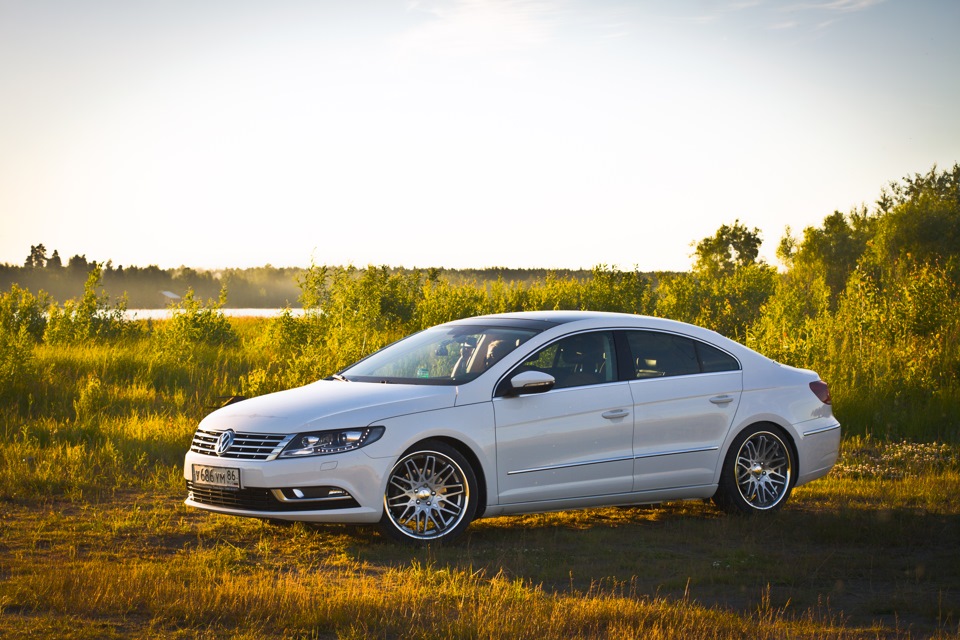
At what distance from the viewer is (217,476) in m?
8.34

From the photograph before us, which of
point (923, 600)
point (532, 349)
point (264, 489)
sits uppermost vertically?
point (532, 349)

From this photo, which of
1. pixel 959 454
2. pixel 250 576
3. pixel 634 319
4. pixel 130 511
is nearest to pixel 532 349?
pixel 634 319

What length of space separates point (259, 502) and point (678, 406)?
11.7 feet

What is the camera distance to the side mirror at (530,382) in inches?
332

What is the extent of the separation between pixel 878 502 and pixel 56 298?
26446 mm

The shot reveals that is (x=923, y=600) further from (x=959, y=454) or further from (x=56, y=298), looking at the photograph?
(x=56, y=298)

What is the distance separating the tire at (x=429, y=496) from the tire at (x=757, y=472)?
2.53 meters

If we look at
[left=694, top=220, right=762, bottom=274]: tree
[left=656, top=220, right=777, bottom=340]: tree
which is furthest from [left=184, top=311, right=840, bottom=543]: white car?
[left=694, top=220, right=762, bottom=274]: tree

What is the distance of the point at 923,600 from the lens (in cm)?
683

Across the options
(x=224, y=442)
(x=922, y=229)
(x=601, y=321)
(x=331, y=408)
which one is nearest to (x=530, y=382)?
(x=601, y=321)

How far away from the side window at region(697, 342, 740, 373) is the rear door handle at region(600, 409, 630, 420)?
3.44 feet

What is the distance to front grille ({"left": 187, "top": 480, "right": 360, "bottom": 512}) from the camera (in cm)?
803

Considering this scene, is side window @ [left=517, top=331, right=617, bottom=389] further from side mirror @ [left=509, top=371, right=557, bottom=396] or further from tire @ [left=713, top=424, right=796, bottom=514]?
tire @ [left=713, top=424, right=796, bottom=514]

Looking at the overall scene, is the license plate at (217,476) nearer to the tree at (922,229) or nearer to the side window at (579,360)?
the side window at (579,360)
